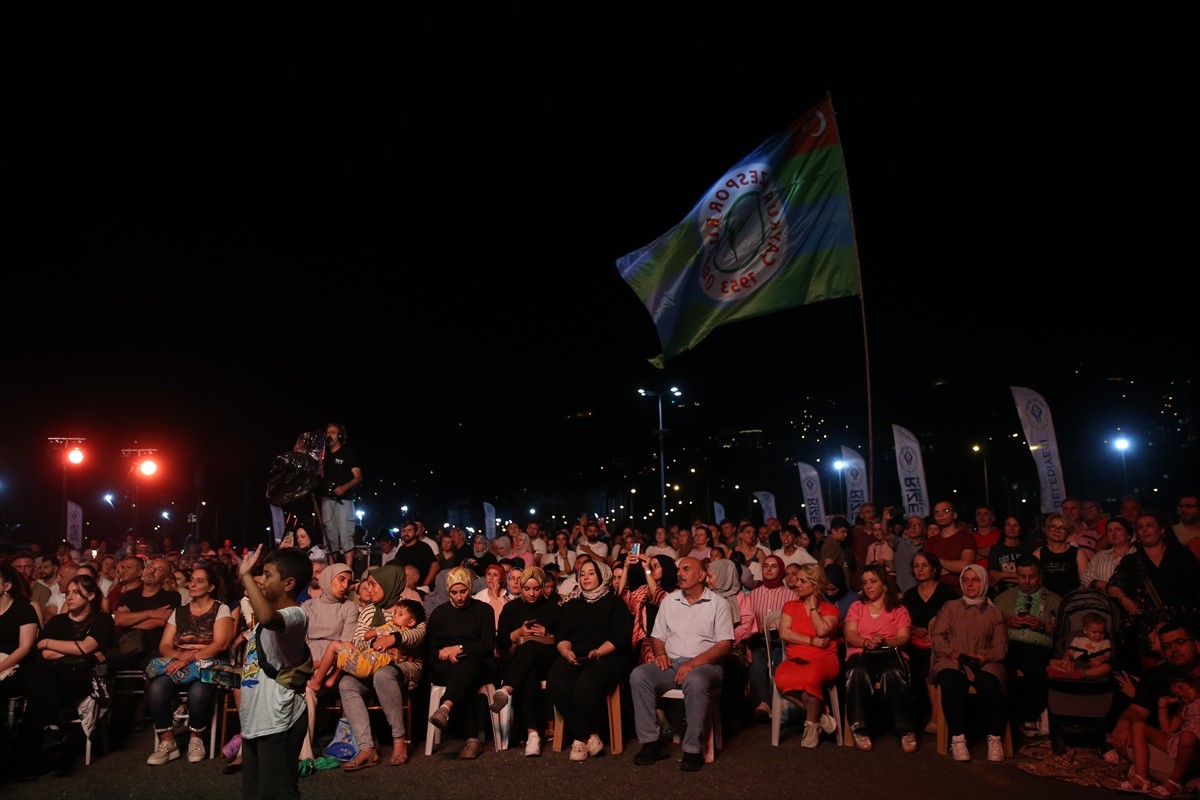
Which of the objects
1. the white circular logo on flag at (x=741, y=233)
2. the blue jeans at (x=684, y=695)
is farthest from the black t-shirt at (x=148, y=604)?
the white circular logo on flag at (x=741, y=233)

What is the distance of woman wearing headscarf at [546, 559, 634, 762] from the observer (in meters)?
7.07

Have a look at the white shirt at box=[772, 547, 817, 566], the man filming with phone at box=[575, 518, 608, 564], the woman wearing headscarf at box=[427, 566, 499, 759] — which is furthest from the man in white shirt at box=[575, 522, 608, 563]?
the woman wearing headscarf at box=[427, 566, 499, 759]

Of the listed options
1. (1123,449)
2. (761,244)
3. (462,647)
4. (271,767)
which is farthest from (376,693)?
(1123,449)

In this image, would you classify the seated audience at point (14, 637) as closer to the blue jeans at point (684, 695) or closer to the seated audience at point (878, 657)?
the blue jeans at point (684, 695)

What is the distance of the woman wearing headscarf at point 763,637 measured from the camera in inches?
316

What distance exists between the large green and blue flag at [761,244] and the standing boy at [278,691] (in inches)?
204

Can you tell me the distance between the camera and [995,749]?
652 cm

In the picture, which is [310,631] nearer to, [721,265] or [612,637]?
[612,637]

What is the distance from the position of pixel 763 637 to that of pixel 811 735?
1.32 metres

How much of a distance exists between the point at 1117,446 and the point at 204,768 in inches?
1791

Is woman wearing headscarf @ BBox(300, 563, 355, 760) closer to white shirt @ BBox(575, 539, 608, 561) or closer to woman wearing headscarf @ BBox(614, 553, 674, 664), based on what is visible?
woman wearing headscarf @ BBox(614, 553, 674, 664)

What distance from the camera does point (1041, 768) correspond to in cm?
621

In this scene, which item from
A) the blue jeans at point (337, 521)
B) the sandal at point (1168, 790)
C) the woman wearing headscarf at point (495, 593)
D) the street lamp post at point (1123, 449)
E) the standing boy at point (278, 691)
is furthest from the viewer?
the street lamp post at point (1123, 449)

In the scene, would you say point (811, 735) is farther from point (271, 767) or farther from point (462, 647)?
point (271, 767)
